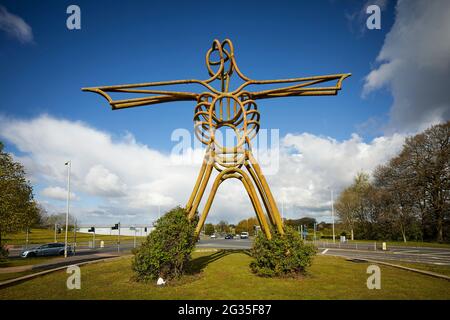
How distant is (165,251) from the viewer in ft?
36.1

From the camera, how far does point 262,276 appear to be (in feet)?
39.3

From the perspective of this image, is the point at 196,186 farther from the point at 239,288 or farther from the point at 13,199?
the point at 13,199

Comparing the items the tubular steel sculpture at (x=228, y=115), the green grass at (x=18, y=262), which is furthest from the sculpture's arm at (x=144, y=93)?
the green grass at (x=18, y=262)

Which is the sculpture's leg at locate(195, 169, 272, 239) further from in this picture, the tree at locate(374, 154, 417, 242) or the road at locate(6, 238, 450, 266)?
the tree at locate(374, 154, 417, 242)

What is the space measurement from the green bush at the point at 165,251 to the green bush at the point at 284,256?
3253mm

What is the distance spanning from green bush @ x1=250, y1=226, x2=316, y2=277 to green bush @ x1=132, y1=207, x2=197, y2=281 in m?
3.25

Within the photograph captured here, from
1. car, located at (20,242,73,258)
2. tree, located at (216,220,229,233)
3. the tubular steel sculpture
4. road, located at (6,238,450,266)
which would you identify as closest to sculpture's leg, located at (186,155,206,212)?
the tubular steel sculpture

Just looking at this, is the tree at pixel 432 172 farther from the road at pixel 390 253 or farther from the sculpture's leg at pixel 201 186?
the sculpture's leg at pixel 201 186

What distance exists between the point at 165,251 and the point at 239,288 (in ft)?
10.7

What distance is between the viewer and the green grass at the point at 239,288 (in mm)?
9047

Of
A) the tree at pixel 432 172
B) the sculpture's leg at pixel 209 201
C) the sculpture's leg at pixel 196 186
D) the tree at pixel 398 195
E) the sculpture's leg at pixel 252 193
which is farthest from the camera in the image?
the tree at pixel 398 195

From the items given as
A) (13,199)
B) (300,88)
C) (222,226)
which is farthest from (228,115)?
(222,226)
